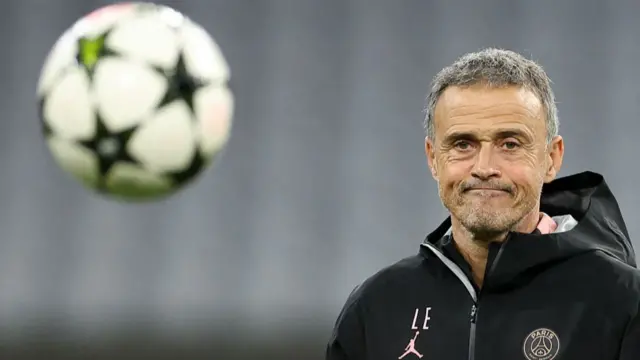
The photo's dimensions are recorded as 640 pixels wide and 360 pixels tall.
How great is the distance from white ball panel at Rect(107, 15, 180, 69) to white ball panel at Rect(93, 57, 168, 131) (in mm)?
20

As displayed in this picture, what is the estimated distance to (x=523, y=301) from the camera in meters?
1.65

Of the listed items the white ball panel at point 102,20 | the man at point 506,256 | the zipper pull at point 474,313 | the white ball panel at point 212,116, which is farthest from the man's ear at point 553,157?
the white ball panel at point 102,20

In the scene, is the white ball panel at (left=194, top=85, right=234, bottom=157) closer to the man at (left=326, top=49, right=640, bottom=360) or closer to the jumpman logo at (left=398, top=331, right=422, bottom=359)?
the man at (left=326, top=49, right=640, bottom=360)

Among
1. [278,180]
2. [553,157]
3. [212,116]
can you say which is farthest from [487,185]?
[278,180]

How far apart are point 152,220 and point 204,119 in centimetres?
236

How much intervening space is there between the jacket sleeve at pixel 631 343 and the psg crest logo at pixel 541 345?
95 millimetres

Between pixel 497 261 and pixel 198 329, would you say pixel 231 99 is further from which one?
pixel 198 329

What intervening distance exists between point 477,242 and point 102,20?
0.73 meters

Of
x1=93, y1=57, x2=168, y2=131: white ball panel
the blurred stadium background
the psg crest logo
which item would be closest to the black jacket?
the psg crest logo

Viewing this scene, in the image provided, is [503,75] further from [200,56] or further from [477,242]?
[200,56]

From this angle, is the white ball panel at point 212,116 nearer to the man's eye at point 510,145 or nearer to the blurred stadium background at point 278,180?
the man's eye at point 510,145

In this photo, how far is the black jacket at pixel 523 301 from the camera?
159 centimetres

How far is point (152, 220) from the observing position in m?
4.20

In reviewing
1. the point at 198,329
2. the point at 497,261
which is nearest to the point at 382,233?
the point at 198,329
